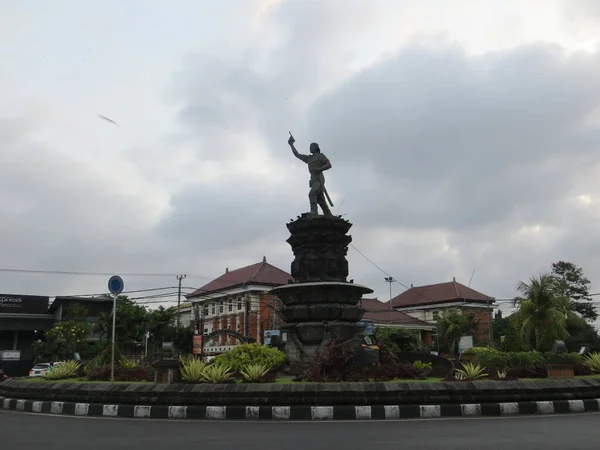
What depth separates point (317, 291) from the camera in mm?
16766

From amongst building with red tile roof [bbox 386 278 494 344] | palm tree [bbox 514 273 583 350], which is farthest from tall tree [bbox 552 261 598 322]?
palm tree [bbox 514 273 583 350]

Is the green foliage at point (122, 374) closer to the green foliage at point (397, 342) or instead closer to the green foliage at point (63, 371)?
the green foliage at point (63, 371)

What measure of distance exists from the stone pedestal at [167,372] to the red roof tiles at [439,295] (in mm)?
69014

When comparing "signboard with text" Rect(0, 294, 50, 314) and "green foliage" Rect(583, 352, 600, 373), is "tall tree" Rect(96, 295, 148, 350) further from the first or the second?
"green foliage" Rect(583, 352, 600, 373)

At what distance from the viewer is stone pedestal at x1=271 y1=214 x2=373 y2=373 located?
53.8 feet

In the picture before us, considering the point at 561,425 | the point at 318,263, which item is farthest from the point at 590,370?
the point at 318,263

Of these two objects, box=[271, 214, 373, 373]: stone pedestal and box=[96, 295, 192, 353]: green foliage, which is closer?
box=[271, 214, 373, 373]: stone pedestal

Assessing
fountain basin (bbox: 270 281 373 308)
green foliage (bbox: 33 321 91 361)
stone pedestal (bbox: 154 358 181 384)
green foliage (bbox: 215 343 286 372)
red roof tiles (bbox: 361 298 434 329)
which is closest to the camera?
stone pedestal (bbox: 154 358 181 384)

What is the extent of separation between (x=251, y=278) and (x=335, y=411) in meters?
55.4

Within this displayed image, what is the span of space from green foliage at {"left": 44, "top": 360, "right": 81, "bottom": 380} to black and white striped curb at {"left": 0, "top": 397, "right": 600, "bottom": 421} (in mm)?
3691

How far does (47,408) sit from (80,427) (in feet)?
12.7

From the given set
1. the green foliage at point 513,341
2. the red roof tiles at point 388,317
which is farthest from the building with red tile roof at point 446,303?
the green foliage at point 513,341

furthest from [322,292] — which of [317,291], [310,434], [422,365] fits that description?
[310,434]

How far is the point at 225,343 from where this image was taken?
6881cm
